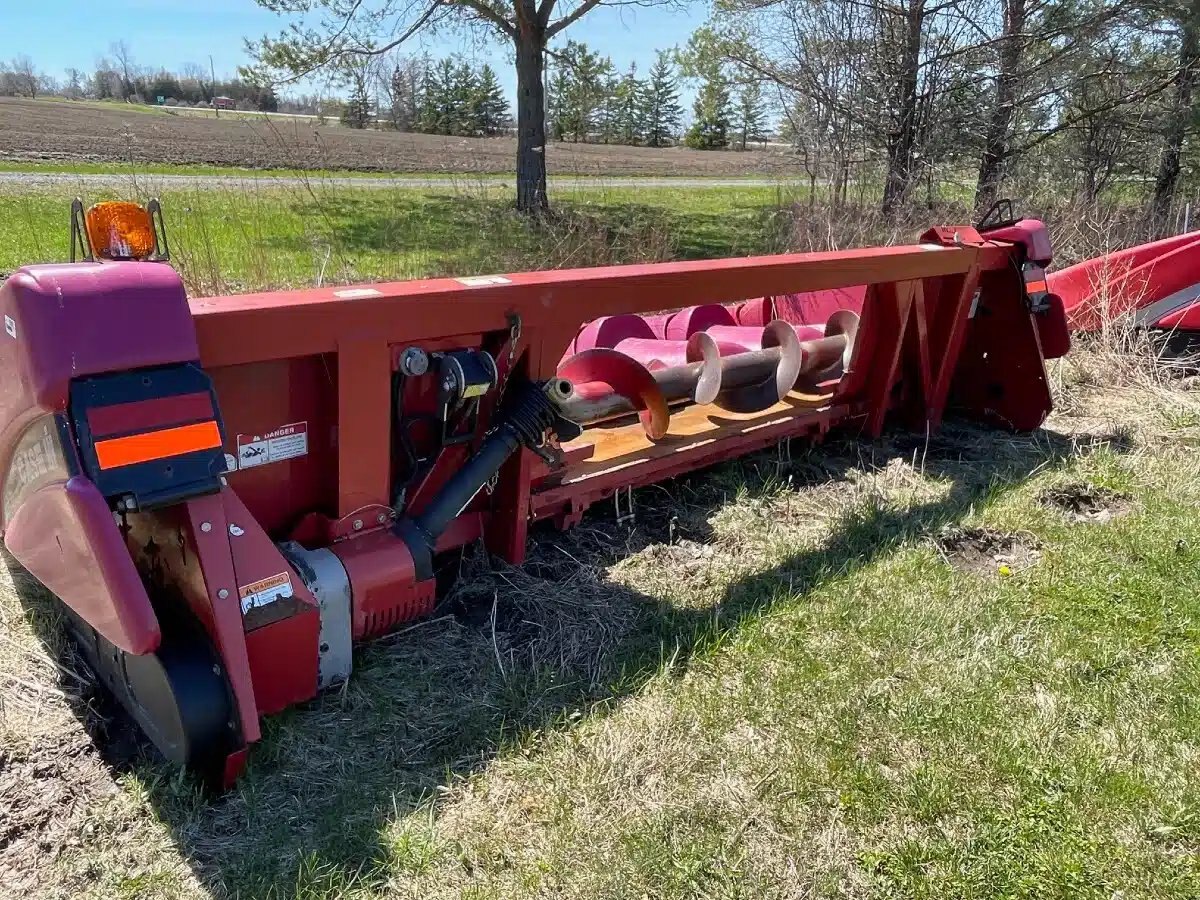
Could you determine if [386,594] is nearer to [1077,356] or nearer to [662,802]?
[662,802]

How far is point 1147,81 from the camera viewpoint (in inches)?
411

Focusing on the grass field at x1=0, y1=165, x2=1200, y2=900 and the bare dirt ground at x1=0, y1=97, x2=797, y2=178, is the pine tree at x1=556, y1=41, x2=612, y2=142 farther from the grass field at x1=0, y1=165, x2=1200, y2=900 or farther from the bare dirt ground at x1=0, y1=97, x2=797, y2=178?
the grass field at x1=0, y1=165, x2=1200, y2=900

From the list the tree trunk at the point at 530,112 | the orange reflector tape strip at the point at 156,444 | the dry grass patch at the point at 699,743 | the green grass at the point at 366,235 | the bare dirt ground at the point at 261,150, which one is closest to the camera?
the orange reflector tape strip at the point at 156,444

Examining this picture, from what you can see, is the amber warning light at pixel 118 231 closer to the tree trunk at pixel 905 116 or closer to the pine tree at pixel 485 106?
the tree trunk at pixel 905 116

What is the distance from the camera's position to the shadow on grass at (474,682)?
202 centimetres

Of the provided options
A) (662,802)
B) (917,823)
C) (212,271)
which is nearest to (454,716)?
(662,802)

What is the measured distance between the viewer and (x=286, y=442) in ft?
8.04

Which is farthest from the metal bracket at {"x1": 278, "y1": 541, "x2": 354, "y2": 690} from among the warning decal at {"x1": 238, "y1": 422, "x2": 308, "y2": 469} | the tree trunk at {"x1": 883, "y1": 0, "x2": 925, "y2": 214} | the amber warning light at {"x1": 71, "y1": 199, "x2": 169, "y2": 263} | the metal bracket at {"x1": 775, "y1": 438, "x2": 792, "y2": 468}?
the tree trunk at {"x1": 883, "y1": 0, "x2": 925, "y2": 214}

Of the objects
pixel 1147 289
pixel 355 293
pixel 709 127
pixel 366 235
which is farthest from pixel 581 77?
pixel 709 127

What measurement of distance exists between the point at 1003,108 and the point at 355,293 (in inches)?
366

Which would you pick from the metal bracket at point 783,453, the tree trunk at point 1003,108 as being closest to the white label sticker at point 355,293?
the metal bracket at point 783,453

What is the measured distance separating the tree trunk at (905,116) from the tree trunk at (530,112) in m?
4.55

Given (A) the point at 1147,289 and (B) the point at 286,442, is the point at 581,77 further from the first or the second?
(B) the point at 286,442

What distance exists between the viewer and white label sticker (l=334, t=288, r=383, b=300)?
2.30 meters
